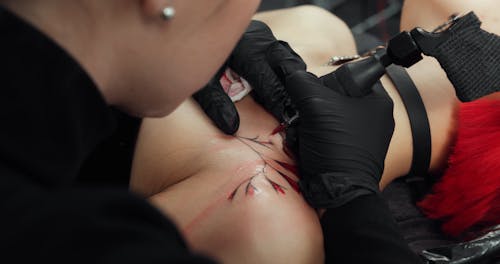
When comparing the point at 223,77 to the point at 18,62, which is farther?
the point at 223,77

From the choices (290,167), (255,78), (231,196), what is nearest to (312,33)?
(255,78)

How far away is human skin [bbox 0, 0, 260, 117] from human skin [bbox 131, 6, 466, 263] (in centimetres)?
15

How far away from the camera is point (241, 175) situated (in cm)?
84

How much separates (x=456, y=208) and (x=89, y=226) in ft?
2.71

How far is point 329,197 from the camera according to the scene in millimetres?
827

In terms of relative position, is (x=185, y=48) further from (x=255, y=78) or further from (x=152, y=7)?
(x=255, y=78)

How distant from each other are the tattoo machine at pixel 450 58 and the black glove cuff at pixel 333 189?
162 mm

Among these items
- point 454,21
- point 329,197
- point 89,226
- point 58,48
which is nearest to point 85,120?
point 58,48

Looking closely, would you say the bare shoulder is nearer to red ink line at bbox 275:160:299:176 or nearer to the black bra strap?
the black bra strap

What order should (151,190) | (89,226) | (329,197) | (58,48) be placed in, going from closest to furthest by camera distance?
(89,226), (58,48), (329,197), (151,190)

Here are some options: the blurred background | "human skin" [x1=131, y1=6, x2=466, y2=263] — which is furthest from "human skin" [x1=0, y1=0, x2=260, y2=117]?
the blurred background

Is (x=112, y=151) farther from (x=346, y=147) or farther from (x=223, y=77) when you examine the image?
(x=346, y=147)

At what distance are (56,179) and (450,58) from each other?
74cm

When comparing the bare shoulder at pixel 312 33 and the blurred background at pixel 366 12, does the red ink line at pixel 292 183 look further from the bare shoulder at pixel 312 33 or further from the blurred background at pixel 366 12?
the blurred background at pixel 366 12
